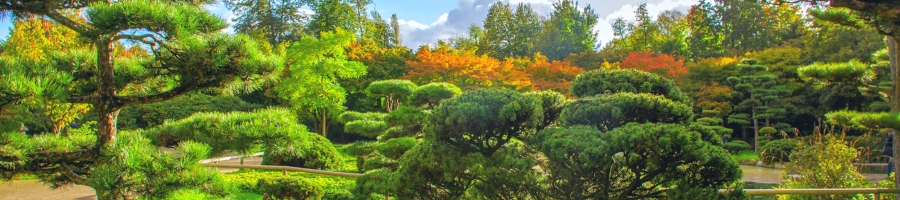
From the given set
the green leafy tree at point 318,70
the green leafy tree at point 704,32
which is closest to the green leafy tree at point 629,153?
the green leafy tree at point 318,70

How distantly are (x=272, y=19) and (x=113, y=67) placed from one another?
2329cm

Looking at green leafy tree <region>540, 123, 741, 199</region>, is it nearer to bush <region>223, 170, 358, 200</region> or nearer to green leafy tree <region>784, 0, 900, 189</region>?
green leafy tree <region>784, 0, 900, 189</region>

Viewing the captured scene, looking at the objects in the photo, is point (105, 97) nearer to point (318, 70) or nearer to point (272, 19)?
point (318, 70)

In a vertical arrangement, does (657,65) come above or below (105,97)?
above

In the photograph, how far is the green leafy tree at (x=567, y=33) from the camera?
1004 inches

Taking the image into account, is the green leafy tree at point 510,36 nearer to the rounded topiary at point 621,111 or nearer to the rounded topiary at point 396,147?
the rounded topiary at point 396,147

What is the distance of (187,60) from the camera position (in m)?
2.81

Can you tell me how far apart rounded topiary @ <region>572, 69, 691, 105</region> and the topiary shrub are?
106 inches

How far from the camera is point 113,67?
3.00 m

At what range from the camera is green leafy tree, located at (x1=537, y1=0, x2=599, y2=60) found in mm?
25500

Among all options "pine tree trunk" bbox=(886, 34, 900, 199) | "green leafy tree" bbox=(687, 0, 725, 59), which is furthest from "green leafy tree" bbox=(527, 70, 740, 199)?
"green leafy tree" bbox=(687, 0, 725, 59)

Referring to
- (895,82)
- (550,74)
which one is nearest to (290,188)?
(895,82)

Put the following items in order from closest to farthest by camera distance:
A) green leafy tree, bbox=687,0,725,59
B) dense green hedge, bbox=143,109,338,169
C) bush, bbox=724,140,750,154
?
dense green hedge, bbox=143,109,338,169 < bush, bbox=724,140,750,154 < green leafy tree, bbox=687,0,725,59

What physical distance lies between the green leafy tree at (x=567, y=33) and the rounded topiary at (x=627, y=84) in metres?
21.4
